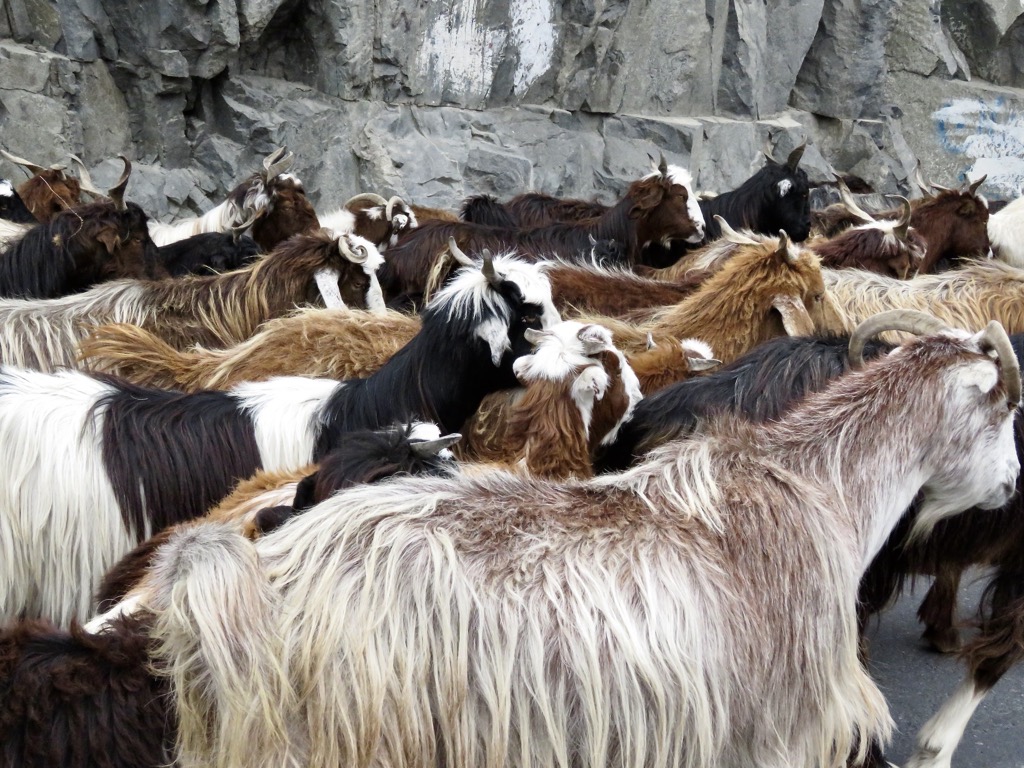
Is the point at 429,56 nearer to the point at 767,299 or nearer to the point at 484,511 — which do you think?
the point at 767,299

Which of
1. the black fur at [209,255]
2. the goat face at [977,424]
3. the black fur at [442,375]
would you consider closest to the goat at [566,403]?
the black fur at [442,375]

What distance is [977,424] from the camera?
2.84m

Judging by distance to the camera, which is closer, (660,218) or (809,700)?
(809,700)

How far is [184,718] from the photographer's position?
7.02 feet

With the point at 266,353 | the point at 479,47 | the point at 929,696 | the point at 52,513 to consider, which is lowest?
the point at 929,696

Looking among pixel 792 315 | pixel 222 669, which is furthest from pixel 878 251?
pixel 222 669

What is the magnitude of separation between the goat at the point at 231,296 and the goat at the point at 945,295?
224 cm

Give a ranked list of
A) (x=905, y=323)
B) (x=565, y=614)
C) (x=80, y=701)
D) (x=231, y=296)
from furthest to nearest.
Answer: (x=231, y=296) < (x=905, y=323) < (x=565, y=614) < (x=80, y=701)

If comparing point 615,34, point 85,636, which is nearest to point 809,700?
point 85,636

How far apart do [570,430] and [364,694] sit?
1.59 m

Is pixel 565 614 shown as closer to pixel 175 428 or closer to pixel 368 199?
pixel 175 428

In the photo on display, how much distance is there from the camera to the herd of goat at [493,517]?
2.20 meters

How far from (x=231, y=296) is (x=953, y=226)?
184 inches

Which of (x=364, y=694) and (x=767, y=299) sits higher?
(x=767, y=299)
